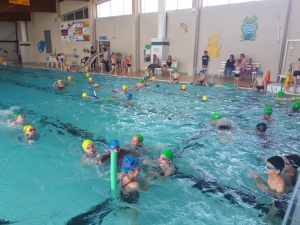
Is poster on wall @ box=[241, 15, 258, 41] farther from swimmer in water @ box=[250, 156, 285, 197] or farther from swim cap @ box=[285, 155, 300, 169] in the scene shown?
swimmer in water @ box=[250, 156, 285, 197]

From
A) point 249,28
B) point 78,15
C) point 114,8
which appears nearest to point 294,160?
point 249,28

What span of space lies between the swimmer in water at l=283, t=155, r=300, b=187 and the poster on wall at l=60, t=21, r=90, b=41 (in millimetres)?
19494

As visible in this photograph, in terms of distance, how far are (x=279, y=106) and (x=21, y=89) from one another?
36.3 ft

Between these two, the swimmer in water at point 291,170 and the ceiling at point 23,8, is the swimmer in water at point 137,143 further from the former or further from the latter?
the ceiling at point 23,8

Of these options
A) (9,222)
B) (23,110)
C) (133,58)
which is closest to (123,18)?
(133,58)

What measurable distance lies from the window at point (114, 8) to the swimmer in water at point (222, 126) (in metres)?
13.7

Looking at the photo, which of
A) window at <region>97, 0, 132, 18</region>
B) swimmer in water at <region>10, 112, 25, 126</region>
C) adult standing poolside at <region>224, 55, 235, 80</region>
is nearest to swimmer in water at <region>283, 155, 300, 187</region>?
swimmer in water at <region>10, 112, 25, 126</region>

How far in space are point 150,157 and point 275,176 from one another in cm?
219

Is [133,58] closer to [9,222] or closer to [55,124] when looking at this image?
[55,124]

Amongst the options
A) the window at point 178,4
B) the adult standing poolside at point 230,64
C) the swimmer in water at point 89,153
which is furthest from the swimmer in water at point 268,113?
the window at point 178,4

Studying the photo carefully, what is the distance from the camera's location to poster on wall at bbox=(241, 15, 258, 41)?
12789 mm

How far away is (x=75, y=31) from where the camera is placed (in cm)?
2138

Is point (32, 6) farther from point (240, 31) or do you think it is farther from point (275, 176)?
point (275, 176)

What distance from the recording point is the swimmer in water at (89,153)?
4.62m
